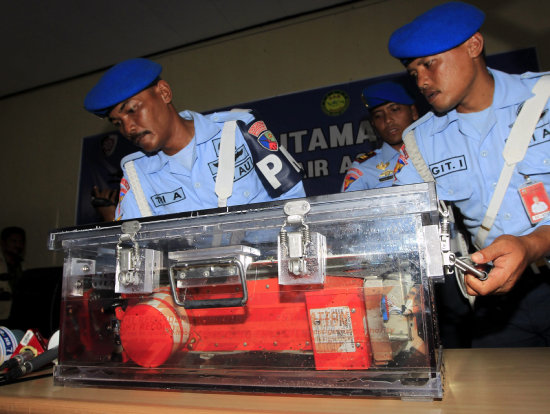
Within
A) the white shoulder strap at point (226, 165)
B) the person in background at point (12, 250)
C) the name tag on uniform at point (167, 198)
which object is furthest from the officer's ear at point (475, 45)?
the person in background at point (12, 250)

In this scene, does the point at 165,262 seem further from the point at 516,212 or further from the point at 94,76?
the point at 94,76

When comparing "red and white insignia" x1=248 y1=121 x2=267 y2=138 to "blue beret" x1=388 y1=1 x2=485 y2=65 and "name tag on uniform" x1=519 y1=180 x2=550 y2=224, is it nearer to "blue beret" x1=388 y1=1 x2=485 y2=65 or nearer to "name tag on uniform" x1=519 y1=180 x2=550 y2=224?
"blue beret" x1=388 y1=1 x2=485 y2=65

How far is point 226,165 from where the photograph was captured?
1.49 metres

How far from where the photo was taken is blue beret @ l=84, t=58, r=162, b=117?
1511mm

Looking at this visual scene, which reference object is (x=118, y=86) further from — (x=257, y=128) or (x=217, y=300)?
(x=217, y=300)

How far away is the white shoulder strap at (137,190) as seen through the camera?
1.50 meters


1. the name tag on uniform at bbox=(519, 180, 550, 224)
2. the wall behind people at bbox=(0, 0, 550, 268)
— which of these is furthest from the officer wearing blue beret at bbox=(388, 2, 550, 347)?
the wall behind people at bbox=(0, 0, 550, 268)

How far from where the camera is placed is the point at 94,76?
4.36 metres

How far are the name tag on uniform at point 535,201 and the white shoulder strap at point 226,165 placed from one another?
909 millimetres

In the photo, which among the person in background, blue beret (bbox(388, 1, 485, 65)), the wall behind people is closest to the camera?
blue beret (bbox(388, 1, 485, 65))

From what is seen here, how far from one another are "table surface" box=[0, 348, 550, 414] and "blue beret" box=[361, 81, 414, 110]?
1.77 m

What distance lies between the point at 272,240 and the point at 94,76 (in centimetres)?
423

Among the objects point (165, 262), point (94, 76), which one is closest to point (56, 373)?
point (165, 262)

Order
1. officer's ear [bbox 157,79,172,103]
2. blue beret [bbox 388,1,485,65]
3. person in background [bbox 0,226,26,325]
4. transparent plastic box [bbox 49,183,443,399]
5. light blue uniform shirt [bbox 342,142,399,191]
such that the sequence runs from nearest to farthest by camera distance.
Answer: transparent plastic box [bbox 49,183,443,399] → blue beret [bbox 388,1,485,65] → officer's ear [bbox 157,79,172,103] → light blue uniform shirt [bbox 342,142,399,191] → person in background [bbox 0,226,26,325]
